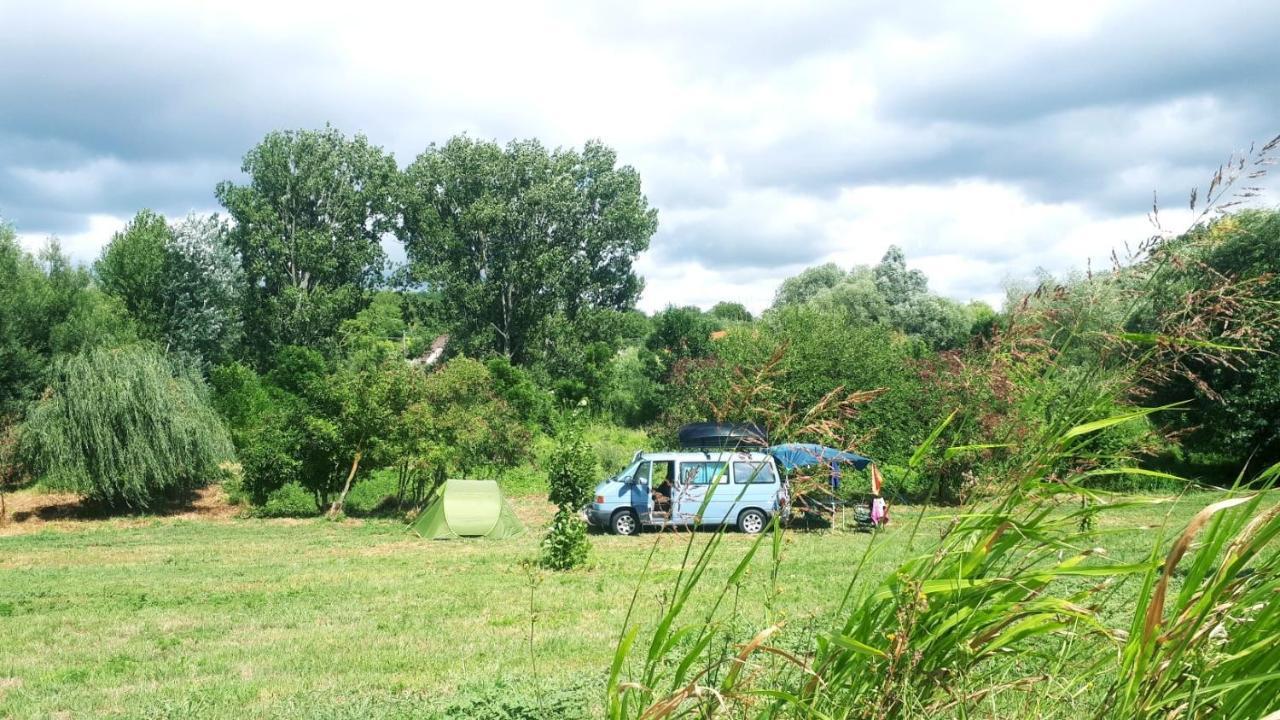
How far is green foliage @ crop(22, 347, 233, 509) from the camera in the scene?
21.5m

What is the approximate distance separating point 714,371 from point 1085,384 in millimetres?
27242

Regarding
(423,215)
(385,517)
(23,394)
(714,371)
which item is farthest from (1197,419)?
(23,394)

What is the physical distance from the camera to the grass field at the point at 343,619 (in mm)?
4902

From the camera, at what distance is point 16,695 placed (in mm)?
5855

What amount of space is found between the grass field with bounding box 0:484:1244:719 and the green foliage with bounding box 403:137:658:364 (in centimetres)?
2237

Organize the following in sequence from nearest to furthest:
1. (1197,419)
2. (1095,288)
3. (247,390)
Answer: (1095,288), (1197,419), (247,390)

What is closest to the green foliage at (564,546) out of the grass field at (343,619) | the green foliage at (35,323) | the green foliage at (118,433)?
the grass field at (343,619)

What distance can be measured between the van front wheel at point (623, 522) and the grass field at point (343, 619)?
916 mm

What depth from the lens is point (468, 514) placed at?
18109 millimetres

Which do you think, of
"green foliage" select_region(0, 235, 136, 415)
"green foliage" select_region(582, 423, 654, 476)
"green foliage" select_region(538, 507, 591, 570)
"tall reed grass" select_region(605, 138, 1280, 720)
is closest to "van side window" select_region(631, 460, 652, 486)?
"green foliage" select_region(538, 507, 591, 570)

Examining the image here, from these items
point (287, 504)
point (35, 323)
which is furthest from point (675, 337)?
point (35, 323)

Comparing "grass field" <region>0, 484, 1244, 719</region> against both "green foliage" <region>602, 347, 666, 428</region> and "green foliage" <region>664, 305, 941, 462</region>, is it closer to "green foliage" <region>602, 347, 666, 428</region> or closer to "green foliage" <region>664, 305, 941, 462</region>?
"green foliage" <region>664, 305, 941, 462</region>

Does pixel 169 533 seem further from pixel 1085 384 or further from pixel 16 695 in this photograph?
pixel 1085 384

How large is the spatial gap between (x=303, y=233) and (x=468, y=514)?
24.5 m
